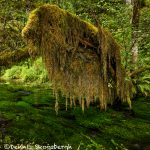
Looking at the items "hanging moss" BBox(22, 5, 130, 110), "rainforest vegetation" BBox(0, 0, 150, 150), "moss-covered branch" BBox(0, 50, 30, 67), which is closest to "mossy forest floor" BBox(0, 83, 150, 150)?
"rainforest vegetation" BBox(0, 0, 150, 150)

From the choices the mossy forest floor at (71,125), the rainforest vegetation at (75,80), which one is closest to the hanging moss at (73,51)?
the rainforest vegetation at (75,80)

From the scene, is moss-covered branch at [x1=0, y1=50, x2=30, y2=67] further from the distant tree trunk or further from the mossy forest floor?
the distant tree trunk

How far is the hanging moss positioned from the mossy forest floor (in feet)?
3.57

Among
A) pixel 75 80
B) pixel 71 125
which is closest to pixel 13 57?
pixel 75 80

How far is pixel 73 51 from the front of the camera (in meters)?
8.25

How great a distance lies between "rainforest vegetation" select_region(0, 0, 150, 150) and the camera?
26.2ft

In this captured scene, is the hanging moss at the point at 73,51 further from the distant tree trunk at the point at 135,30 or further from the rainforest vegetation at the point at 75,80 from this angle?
the distant tree trunk at the point at 135,30

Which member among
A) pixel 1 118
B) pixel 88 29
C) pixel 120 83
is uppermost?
pixel 88 29

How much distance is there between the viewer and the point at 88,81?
8.98 metres

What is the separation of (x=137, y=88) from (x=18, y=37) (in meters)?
5.15

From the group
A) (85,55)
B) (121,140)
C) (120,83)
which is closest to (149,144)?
(121,140)

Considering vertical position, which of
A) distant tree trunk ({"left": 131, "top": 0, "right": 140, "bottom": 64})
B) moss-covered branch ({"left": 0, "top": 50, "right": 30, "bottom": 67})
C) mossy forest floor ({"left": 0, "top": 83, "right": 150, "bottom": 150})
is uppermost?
distant tree trunk ({"left": 131, "top": 0, "right": 140, "bottom": 64})

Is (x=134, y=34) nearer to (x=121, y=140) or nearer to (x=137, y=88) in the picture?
(x=137, y=88)

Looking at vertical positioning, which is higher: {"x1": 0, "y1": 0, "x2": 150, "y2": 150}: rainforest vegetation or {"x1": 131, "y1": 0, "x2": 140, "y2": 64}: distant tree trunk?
{"x1": 131, "y1": 0, "x2": 140, "y2": 64}: distant tree trunk
